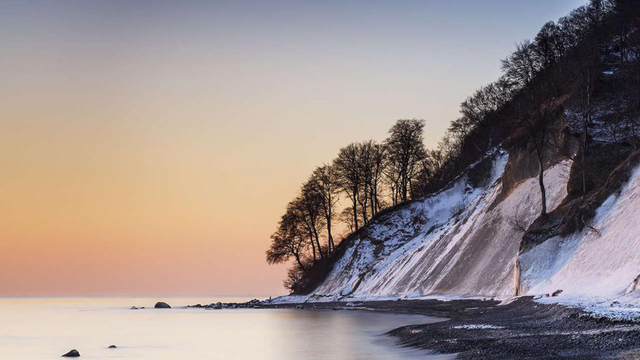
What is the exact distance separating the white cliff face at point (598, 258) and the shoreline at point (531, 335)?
2.39 m

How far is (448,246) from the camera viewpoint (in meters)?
63.9

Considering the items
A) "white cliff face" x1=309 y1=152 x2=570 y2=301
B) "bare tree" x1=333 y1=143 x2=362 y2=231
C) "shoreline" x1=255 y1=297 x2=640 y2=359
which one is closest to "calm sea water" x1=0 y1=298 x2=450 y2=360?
"shoreline" x1=255 y1=297 x2=640 y2=359

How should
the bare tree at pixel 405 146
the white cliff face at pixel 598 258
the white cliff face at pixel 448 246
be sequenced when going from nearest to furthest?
1. the white cliff face at pixel 598 258
2. the white cliff face at pixel 448 246
3. the bare tree at pixel 405 146

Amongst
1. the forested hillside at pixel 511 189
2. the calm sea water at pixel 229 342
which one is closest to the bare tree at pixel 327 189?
the forested hillside at pixel 511 189

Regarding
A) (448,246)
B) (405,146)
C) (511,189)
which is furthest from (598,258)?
(405,146)

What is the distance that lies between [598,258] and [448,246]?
95.2ft

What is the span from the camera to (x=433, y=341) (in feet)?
88.3

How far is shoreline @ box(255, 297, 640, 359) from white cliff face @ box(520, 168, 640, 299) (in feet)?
7.84

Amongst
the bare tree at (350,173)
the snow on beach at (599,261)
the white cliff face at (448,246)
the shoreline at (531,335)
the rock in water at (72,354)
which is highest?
the bare tree at (350,173)

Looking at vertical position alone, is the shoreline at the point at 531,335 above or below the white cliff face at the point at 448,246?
below

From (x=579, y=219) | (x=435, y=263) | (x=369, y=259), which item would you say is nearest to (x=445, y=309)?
(x=579, y=219)

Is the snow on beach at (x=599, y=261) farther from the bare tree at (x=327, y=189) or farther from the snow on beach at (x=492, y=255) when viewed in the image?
the bare tree at (x=327, y=189)

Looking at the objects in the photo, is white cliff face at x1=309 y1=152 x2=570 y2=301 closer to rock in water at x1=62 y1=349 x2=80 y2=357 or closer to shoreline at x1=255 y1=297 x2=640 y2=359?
shoreline at x1=255 y1=297 x2=640 y2=359

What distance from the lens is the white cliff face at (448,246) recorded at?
51875mm
